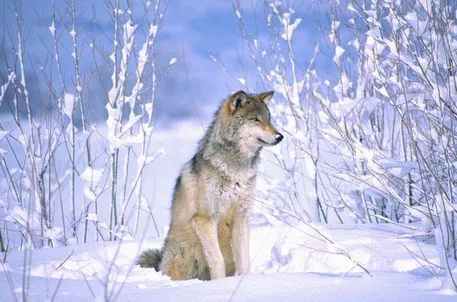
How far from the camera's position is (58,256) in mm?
5809

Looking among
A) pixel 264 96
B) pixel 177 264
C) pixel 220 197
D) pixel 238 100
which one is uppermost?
pixel 264 96

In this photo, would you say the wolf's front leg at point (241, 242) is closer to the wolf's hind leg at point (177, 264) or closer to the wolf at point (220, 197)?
the wolf at point (220, 197)

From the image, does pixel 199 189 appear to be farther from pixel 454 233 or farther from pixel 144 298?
pixel 454 233

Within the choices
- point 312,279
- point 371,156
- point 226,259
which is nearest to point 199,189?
point 226,259

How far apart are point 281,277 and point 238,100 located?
247 cm

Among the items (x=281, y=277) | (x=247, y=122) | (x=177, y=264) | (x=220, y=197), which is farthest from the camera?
(x=247, y=122)

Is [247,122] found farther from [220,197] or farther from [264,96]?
Result: [220,197]

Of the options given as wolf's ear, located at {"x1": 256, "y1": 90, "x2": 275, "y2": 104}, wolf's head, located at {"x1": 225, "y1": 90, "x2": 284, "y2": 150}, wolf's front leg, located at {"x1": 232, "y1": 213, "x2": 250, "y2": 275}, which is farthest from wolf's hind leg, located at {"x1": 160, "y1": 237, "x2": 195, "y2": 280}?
wolf's ear, located at {"x1": 256, "y1": 90, "x2": 275, "y2": 104}

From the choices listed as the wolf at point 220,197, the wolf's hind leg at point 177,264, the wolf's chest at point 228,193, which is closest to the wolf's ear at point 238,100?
the wolf at point 220,197

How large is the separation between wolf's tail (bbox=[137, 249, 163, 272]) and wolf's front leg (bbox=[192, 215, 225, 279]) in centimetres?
79

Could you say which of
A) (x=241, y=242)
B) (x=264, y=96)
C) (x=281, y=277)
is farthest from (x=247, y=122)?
(x=281, y=277)

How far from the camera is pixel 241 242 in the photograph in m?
5.20

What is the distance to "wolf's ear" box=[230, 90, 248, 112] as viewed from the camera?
5340 mm

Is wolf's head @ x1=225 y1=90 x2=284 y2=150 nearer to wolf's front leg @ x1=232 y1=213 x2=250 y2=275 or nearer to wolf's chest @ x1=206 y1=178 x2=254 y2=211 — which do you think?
wolf's chest @ x1=206 y1=178 x2=254 y2=211
